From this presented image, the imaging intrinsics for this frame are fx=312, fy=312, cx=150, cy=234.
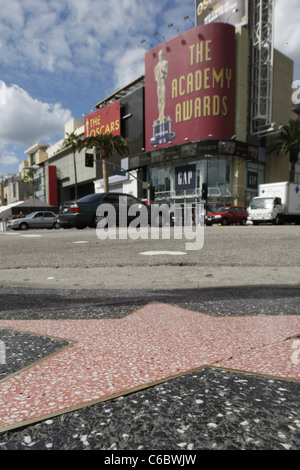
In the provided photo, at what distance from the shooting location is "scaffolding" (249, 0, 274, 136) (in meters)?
39.8

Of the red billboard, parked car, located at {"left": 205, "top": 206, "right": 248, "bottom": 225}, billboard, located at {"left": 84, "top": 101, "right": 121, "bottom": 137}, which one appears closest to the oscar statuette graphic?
the red billboard

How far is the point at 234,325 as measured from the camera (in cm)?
197

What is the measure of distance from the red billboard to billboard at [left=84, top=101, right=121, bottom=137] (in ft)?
33.7

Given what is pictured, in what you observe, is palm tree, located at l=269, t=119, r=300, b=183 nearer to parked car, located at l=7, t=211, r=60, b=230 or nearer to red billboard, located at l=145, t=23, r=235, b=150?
red billboard, located at l=145, t=23, r=235, b=150

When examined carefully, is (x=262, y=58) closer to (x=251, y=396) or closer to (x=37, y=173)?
(x=251, y=396)

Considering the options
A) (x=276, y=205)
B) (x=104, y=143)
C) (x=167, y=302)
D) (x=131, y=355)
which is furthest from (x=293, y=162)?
(x=131, y=355)

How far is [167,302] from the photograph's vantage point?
103 inches

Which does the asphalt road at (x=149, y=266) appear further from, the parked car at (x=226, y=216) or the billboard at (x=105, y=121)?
the billboard at (x=105, y=121)

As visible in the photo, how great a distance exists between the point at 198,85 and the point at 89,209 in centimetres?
3243

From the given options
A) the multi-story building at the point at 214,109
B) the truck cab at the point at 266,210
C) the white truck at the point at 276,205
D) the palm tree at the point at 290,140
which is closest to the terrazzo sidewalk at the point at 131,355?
the truck cab at the point at 266,210

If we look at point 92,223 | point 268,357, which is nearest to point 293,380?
point 268,357

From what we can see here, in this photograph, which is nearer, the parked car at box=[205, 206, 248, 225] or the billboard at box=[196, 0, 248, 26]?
the parked car at box=[205, 206, 248, 225]

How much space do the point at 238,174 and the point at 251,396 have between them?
39.6m

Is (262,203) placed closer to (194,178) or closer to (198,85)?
(194,178)
